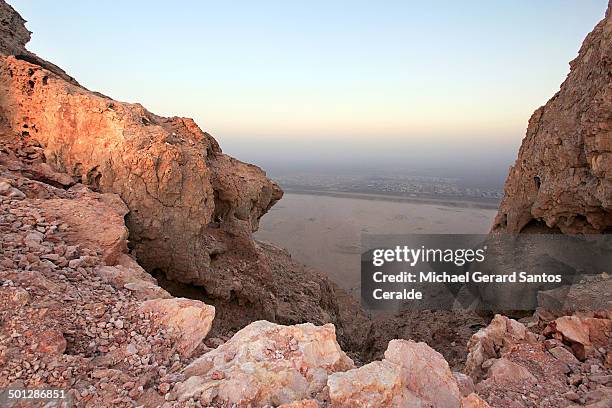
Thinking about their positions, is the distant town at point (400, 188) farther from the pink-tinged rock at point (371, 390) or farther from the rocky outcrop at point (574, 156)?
the pink-tinged rock at point (371, 390)

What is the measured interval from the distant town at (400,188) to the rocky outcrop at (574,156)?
4010 centimetres

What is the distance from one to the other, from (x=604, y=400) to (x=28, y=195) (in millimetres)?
7578

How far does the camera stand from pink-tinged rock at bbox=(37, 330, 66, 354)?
2899mm

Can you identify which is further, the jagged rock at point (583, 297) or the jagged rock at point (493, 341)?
the jagged rock at point (583, 297)

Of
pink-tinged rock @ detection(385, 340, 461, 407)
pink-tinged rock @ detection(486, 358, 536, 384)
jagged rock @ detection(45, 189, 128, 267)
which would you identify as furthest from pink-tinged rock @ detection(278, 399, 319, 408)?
jagged rock @ detection(45, 189, 128, 267)

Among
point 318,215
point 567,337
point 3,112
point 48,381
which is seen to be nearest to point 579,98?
point 567,337

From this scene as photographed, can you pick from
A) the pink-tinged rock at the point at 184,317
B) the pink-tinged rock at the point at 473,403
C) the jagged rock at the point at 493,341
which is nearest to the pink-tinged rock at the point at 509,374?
the jagged rock at the point at 493,341

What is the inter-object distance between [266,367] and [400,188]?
60.8 meters

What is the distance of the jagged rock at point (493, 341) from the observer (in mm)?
4867

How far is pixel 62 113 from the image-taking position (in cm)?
675

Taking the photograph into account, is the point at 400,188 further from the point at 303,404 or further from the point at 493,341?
the point at 303,404

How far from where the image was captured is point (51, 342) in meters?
2.95

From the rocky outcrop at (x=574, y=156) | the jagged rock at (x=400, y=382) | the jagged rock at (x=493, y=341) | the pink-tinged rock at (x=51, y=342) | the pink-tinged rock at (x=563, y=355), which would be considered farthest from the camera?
the rocky outcrop at (x=574, y=156)

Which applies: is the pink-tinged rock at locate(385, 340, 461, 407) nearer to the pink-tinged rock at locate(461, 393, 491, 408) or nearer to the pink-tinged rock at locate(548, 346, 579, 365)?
the pink-tinged rock at locate(461, 393, 491, 408)
